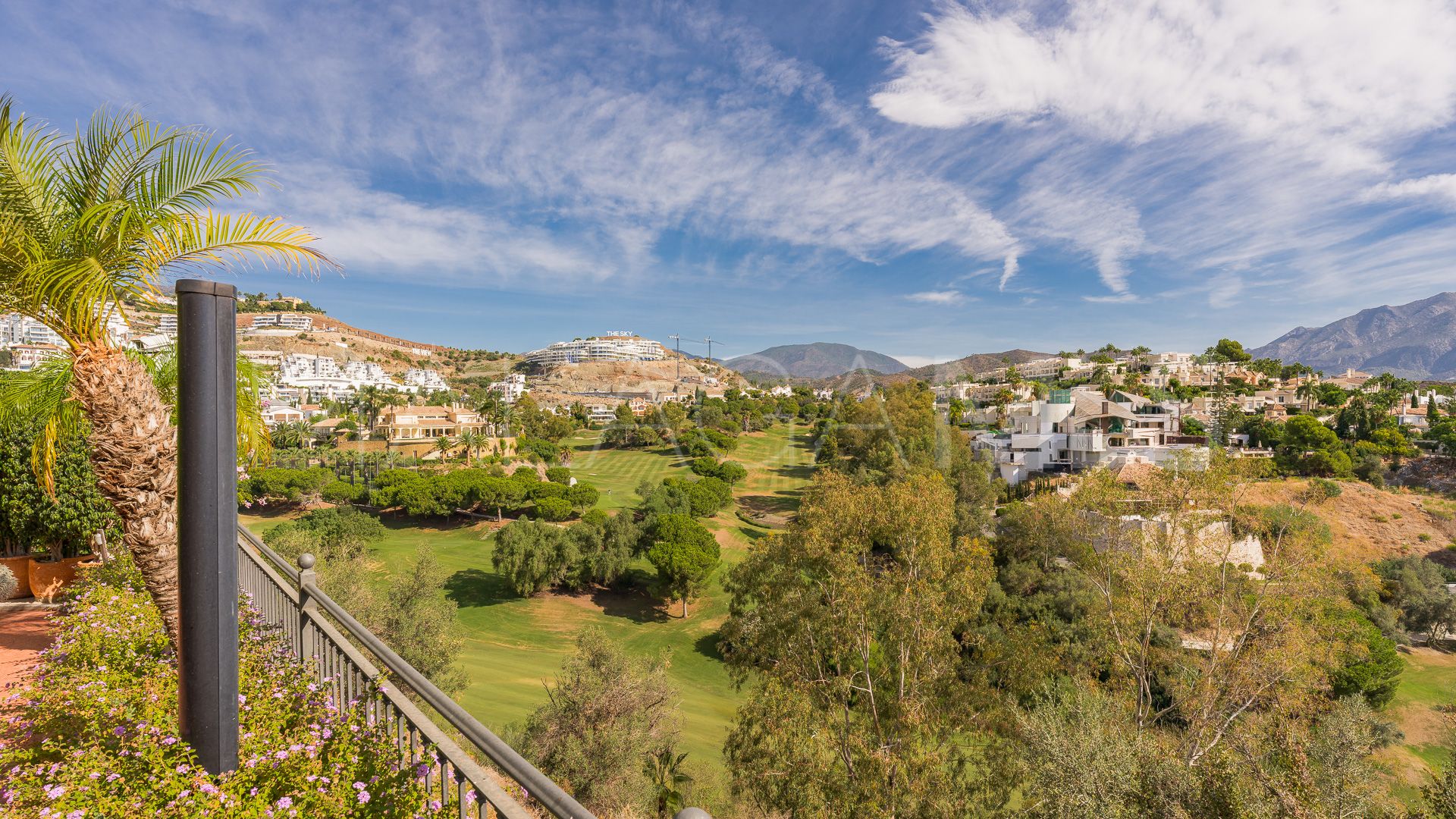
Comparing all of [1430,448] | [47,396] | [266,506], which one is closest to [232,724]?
[47,396]

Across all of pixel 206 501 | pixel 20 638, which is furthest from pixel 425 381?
pixel 206 501

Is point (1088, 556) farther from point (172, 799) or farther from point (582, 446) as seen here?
point (582, 446)

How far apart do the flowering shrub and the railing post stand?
13cm

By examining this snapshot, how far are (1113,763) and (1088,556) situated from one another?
821 cm

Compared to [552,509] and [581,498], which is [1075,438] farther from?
[552,509]

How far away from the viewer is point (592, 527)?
3161 cm

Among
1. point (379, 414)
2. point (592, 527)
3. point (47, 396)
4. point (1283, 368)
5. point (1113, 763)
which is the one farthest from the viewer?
point (1283, 368)

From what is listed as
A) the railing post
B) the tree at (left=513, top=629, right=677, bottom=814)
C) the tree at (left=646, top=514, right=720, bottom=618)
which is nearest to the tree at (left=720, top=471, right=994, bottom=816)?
the tree at (left=513, top=629, right=677, bottom=814)

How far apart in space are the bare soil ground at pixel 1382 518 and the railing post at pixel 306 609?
43.4 m

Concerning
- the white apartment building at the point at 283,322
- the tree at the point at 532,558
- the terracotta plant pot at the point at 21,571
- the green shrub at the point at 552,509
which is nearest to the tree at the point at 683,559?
the tree at the point at 532,558

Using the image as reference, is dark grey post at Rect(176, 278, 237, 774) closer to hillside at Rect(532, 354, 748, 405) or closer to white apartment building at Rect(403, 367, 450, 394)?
hillside at Rect(532, 354, 748, 405)

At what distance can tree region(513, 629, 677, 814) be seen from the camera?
11.7 m

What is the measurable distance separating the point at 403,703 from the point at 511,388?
126089 millimetres

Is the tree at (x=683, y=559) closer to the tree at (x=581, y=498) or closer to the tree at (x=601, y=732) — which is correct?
the tree at (x=581, y=498)
